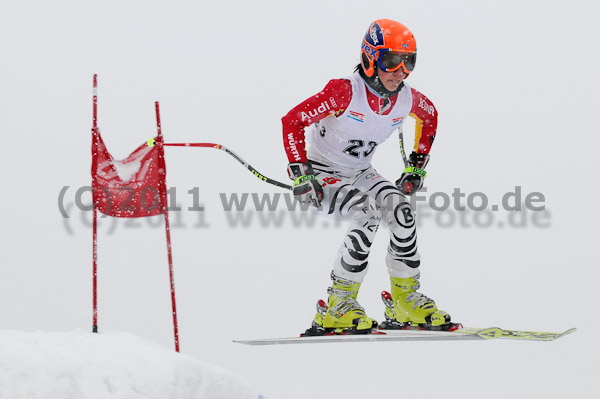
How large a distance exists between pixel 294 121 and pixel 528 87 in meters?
10.0

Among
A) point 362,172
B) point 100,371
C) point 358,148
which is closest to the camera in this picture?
point 100,371

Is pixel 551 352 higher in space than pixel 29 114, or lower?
lower

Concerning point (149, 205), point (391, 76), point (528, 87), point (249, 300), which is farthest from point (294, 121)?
point (528, 87)

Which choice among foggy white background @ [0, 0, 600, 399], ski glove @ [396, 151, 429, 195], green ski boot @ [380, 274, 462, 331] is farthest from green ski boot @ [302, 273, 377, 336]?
foggy white background @ [0, 0, 600, 399]

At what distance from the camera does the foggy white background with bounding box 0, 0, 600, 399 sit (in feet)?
27.5

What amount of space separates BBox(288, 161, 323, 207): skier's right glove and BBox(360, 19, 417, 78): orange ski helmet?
2.82ft

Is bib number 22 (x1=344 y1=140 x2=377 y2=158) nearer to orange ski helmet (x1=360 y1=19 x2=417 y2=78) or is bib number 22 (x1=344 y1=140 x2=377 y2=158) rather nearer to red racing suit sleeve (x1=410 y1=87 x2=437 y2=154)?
red racing suit sleeve (x1=410 y1=87 x2=437 y2=154)

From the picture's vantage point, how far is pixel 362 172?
6.23 meters

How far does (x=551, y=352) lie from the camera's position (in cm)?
832

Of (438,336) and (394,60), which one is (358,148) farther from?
(438,336)

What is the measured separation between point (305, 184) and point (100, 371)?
7.16 feet

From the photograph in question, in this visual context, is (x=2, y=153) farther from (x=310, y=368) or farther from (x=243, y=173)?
(x=310, y=368)

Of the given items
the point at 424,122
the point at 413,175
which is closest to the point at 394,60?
the point at 424,122

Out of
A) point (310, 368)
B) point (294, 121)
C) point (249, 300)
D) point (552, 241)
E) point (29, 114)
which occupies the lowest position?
A: point (310, 368)
